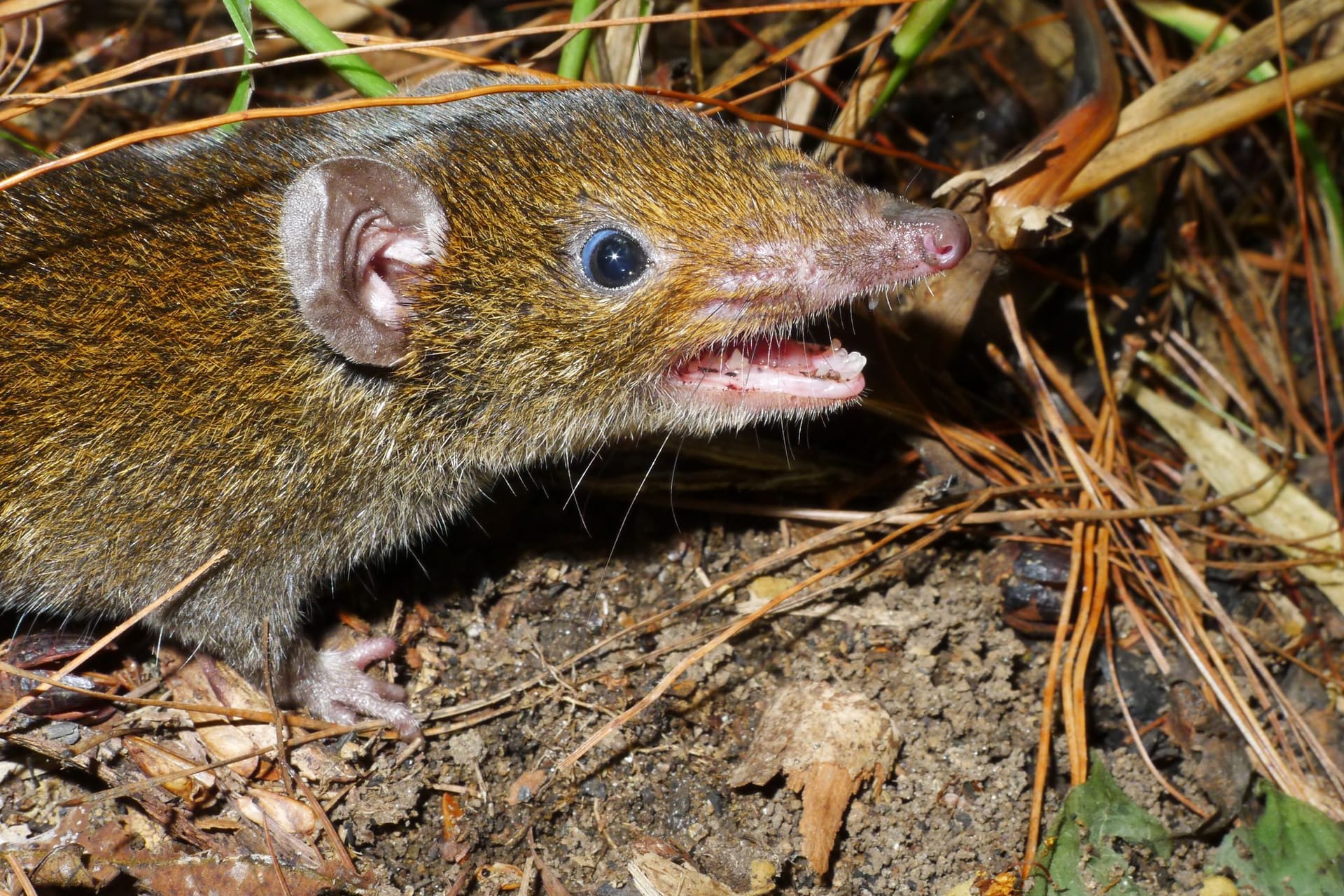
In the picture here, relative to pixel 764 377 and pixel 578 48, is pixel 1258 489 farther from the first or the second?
pixel 578 48

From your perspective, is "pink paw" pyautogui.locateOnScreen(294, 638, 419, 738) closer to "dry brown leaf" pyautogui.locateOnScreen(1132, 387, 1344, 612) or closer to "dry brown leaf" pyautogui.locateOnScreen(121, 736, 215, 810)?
"dry brown leaf" pyautogui.locateOnScreen(121, 736, 215, 810)

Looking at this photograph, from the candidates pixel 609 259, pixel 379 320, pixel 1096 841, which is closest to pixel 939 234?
pixel 609 259

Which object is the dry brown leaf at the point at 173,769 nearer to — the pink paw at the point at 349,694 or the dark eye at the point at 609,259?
the pink paw at the point at 349,694

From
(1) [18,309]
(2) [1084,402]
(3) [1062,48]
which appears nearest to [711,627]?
(2) [1084,402]

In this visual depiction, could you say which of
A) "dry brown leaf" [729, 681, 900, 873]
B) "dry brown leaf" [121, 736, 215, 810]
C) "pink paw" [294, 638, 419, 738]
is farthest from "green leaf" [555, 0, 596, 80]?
"dry brown leaf" [121, 736, 215, 810]

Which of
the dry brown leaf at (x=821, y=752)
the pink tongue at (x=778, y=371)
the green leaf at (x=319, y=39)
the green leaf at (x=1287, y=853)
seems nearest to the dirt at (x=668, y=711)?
the dry brown leaf at (x=821, y=752)

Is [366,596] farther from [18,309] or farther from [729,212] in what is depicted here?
[729,212]
